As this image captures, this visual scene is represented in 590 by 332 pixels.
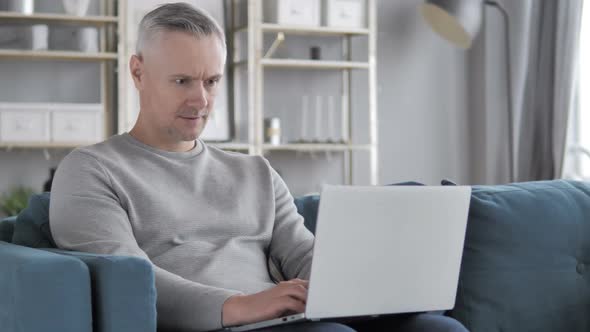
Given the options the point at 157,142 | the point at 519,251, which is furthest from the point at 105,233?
the point at 519,251

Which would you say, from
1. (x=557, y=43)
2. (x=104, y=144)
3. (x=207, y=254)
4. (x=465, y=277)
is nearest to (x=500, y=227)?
(x=465, y=277)

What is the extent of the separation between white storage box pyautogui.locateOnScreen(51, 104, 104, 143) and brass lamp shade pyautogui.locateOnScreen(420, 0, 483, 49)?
5.74 ft

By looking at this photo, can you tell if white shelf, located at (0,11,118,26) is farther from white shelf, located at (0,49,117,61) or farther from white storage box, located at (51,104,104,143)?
white storage box, located at (51,104,104,143)

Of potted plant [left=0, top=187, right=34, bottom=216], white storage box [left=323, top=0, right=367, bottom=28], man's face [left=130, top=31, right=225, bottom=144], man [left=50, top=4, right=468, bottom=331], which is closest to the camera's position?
man [left=50, top=4, right=468, bottom=331]

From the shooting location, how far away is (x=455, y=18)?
458 centimetres

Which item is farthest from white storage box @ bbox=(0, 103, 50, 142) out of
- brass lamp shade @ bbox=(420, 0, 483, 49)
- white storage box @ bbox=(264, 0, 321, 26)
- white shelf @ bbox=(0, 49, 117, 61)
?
brass lamp shade @ bbox=(420, 0, 483, 49)

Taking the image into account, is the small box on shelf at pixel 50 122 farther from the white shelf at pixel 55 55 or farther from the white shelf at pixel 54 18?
the white shelf at pixel 54 18

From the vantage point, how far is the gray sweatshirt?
166cm

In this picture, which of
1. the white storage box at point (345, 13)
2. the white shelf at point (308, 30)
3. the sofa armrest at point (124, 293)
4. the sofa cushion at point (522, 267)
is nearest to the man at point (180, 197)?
the sofa armrest at point (124, 293)

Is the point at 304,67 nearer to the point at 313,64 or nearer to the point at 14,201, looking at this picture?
the point at 313,64

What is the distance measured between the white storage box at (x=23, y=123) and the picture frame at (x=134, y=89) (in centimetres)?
35

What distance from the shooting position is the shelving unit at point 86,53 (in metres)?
4.22

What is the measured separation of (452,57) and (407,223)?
12.6 ft

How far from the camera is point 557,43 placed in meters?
4.50
